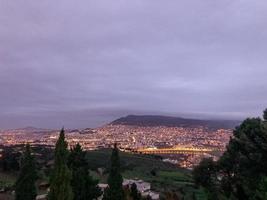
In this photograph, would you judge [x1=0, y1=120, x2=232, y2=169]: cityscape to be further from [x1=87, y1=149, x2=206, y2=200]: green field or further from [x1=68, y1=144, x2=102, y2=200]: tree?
[x1=68, y1=144, x2=102, y2=200]: tree

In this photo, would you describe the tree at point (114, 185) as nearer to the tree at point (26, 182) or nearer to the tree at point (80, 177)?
the tree at point (80, 177)

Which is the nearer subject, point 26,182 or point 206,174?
point 26,182

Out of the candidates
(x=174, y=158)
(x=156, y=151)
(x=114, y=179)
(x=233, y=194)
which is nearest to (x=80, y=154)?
(x=114, y=179)

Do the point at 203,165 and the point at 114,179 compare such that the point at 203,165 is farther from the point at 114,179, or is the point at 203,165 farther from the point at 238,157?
the point at 114,179

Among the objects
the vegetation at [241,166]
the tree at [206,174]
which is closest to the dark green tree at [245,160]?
the vegetation at [241,166]

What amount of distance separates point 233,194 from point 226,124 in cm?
15282

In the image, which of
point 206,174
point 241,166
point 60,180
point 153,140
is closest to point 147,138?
point 153,140

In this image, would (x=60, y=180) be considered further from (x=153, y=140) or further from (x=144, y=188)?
(x=153, y=140)

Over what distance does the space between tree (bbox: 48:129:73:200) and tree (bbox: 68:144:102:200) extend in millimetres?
8409

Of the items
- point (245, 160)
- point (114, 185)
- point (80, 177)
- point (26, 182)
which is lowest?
point (114, 185)

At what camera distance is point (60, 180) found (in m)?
32.1

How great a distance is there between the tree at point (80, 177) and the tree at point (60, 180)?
8409mm

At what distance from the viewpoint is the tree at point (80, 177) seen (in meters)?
41.1

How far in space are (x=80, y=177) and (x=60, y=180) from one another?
9237 millimetres
